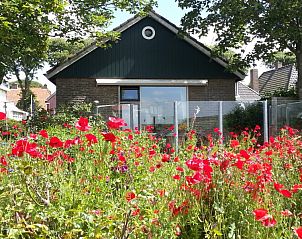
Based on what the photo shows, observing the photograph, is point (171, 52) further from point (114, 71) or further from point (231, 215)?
point (231, 215)

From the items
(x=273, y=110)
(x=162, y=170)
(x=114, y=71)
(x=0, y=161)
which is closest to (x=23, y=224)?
(x=0, y=161)

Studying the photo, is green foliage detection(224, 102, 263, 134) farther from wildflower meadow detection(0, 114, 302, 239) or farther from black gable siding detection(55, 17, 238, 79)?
wildflower meadow detection(0, 114, 302, 239)

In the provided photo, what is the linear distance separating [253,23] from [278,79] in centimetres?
1479

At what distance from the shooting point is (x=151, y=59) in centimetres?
1802

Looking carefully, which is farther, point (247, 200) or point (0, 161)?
point (0, 161)

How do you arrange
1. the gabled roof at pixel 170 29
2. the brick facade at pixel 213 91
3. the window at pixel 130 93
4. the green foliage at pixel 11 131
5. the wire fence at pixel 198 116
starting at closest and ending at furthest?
1. the green foliage at pixel 11 131
2. the wire fence at pixel 198 116
3. the gabled roof at pixel 170 29
4. the window at pixel 130 93
5. the brick facade at pixel 213 91

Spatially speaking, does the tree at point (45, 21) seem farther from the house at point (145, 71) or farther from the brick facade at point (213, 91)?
the brick facade at point (213, 91)

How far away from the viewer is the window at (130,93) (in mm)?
17766

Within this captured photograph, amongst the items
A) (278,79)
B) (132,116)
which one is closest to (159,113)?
(132,116)

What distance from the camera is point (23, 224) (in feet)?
7.38

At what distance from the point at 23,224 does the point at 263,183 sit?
159cm

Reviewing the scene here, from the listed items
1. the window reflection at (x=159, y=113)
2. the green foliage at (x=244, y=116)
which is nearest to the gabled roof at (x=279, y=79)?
the green foliage at (x=244, y=116)

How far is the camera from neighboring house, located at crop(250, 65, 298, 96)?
27.7 meters

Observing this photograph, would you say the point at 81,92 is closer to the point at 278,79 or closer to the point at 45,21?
the point at 45,21
